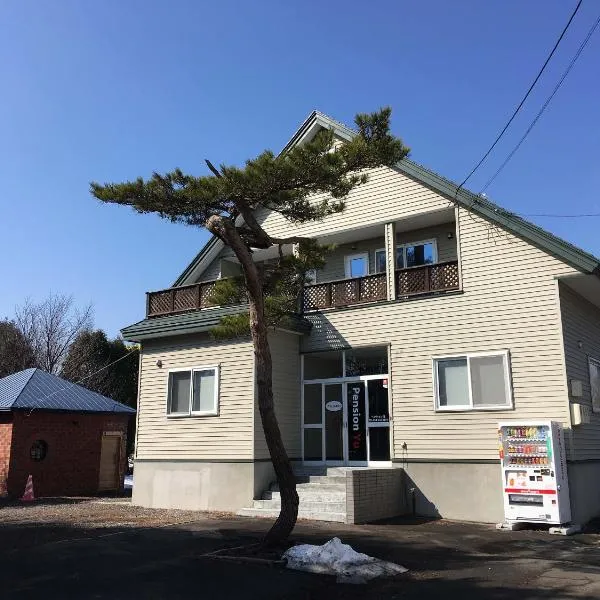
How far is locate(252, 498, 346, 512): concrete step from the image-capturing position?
13.1 meters

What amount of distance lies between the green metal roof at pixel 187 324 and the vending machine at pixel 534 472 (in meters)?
5.93

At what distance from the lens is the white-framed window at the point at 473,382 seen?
1366 centimetres

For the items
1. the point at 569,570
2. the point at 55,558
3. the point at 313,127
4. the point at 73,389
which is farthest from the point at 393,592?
the point at 73,389

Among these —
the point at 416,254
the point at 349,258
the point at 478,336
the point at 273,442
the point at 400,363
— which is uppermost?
the point at 349,258

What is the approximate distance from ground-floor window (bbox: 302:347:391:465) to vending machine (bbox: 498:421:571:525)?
134 inches

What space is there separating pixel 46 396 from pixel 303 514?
11.4m

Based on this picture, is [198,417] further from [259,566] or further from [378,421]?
[259,566]

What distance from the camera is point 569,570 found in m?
8.23

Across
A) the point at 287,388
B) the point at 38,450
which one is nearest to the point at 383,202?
the point at 287,388

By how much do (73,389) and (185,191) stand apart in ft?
49.9

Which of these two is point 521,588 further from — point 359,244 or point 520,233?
point 359,244

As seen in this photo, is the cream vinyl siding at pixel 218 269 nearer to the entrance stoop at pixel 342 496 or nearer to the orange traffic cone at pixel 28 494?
the entrance stoop at pixel 342 496

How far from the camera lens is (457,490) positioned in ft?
45.1

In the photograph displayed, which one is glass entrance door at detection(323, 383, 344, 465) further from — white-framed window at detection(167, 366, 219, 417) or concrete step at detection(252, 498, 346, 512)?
white-framed window at detection(167, 366, 219, 417)
